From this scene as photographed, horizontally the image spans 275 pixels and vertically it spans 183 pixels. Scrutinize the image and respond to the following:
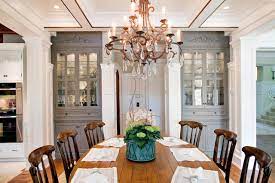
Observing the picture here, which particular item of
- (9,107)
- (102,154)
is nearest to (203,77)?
(102,154)

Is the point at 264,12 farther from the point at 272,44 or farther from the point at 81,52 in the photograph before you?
the point at 81,52

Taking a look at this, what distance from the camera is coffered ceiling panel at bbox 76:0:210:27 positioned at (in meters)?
3.90

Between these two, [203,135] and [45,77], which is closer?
[45,77]

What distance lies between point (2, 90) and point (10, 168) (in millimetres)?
1561

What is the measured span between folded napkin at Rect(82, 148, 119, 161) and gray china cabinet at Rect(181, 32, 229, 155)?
3.15m

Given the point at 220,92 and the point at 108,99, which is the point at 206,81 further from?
the point at 108,99

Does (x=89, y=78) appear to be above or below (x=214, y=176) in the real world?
above

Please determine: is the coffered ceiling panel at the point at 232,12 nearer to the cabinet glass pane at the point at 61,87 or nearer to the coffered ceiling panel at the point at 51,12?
the coffered ceiling panel at the point at 51,12

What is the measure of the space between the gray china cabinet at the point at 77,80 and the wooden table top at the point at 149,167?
3125 millimetres

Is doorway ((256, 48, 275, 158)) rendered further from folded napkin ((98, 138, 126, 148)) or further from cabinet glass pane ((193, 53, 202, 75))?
folded napkin ((98, 138, 126, 148))

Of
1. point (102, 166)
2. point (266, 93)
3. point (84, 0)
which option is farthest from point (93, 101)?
point (266, 93)

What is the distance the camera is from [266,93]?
757 cm

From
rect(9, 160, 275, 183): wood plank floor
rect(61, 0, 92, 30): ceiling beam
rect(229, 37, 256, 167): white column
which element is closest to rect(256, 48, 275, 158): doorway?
rect(229, 37, 256, 167): white column

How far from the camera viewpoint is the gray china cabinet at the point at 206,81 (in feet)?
18.3
